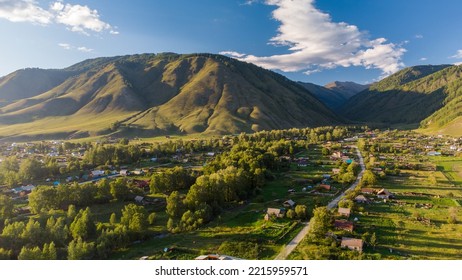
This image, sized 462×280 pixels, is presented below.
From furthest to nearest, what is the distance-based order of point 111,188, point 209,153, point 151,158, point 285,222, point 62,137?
1. point 62,137
2. point 209,153
3. point 151,158
4. point 111,188
5. point 285,222

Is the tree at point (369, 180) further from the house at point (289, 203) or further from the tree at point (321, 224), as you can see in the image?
the tree at point (321, 224)

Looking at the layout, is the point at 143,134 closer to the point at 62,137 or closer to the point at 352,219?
the point at 62,137


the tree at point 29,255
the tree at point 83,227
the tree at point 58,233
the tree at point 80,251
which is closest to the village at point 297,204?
the tree at point 83,227

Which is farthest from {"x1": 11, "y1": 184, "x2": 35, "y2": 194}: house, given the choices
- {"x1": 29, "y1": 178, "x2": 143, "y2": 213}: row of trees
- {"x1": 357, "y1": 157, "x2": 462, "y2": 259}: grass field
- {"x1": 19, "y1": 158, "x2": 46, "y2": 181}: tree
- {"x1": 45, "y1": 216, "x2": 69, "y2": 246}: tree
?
{"x1": 357, "y1": 157, "x2": 462, "y2": 259}: grass field

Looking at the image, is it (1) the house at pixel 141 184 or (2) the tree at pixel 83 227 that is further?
(1) the house at pixel 141 184

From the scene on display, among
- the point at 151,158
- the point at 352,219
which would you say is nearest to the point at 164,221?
the point at 352,219

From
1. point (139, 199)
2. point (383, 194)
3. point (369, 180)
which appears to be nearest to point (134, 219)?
point (139, 199)

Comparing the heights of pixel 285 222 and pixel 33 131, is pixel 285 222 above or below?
below

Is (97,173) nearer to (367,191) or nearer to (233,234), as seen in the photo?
(233,234)

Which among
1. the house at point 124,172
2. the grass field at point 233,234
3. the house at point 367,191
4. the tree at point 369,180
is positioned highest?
the tree at point 369,180
